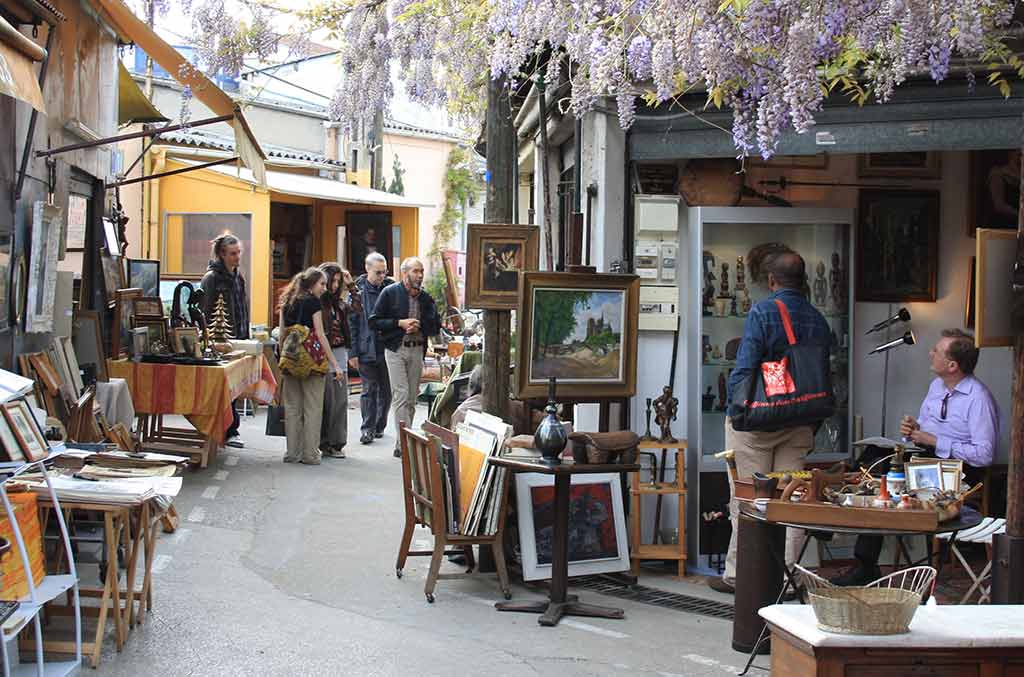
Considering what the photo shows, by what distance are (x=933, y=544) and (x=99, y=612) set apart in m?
4.69

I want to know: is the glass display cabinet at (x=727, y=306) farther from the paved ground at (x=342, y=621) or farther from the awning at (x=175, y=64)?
the awning at (x=175, y=64)

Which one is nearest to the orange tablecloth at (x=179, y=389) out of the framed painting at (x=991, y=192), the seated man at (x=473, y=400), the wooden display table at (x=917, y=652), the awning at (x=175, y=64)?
the awning at (x=175, y=64)

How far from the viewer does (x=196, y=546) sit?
327 inches

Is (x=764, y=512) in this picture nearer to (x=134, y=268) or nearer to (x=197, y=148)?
(x=134, y=268)

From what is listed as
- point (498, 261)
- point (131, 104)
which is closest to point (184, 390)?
point (498, 261)

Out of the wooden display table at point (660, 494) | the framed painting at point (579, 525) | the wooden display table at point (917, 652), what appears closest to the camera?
the wooden display table at point (917, 652)

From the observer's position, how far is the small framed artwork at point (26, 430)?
218 inches

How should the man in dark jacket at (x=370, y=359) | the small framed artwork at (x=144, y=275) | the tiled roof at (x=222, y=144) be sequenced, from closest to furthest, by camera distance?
the small framed artwork at (x=144, y=275) → the man in dark jacket at (x=370, y=359) → the tiled roof at (x=222, y=144)

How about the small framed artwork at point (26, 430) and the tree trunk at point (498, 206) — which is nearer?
the small framed artwork at point (26, 430)

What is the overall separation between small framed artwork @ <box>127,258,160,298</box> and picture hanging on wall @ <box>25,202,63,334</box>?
145 inches

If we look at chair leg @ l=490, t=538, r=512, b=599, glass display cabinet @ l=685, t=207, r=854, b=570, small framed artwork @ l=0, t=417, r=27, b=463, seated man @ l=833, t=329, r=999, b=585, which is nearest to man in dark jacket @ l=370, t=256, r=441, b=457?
glass display cabinet @ l=685, t=207, r=854, b=570

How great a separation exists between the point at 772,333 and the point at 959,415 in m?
1.35

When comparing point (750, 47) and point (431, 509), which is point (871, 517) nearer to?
point (750, 47)

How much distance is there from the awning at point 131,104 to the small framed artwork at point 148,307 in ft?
8.06
